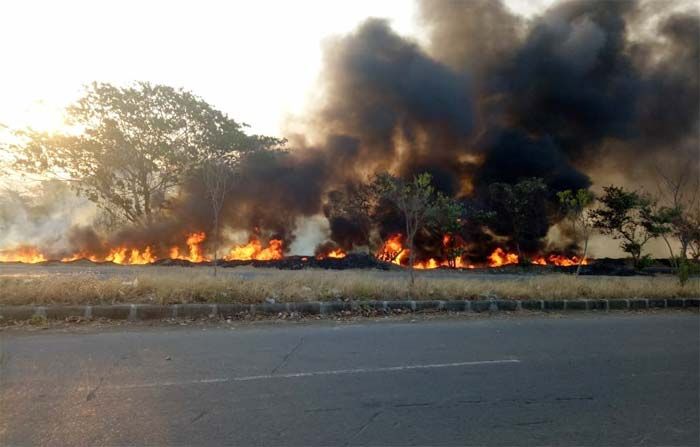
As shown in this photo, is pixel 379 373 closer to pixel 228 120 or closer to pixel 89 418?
pixel 89 418

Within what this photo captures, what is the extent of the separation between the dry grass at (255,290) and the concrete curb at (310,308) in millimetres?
282

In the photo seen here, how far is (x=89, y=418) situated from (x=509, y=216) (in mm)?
22007

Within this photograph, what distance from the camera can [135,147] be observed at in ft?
71.5

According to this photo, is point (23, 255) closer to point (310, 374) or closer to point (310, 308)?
point (310, 308)

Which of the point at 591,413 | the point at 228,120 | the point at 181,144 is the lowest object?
the point at 591,413

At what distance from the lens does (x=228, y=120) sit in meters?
23.4

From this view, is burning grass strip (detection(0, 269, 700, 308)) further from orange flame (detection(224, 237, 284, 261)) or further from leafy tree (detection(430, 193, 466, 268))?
orange flame (detection(224, 237, 284, 261))

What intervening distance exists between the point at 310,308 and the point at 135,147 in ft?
57.7

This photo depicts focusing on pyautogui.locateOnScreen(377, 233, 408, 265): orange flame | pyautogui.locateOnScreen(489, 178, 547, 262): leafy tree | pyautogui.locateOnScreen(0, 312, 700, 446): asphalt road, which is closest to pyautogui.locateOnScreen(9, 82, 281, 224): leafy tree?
pyautogui.locateOnScreen(377, 233, 408, 265): orange flame

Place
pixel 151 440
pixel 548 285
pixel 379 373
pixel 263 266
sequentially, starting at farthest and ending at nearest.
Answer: pixel 263 266 → pixel 548 285 → pixel 379 373 → pixel 151 440

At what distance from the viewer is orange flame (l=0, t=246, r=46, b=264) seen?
21719 millimetres

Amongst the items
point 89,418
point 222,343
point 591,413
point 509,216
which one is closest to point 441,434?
point 591,413

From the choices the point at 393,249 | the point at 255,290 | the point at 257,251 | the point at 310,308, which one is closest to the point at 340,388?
the point at 310,308

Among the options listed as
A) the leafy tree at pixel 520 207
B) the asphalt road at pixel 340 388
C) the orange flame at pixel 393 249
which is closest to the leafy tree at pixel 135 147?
the orange flame at pixel 393 249
